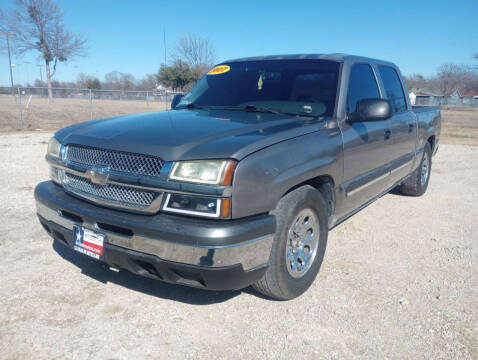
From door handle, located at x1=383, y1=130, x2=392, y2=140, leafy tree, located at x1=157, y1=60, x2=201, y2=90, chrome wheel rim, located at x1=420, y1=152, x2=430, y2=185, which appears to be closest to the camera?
door handle, located at x1=383, y1=130, x2=392, y2=140

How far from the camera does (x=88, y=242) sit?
2.60 metres

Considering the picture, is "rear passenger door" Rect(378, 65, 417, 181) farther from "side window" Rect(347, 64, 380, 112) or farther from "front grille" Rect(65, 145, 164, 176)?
"front grille" Rect(65, 145, 164, 176)

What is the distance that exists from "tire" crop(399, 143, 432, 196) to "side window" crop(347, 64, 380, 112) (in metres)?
2.13

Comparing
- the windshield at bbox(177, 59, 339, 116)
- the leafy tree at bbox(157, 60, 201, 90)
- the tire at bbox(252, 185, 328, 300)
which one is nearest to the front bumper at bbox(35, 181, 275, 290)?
the tire at bbox(252, 185, 328, 300)

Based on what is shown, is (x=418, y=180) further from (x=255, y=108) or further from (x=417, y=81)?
(x=417, y=81)

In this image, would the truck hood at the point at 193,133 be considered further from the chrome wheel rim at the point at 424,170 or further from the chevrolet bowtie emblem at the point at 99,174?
the chrome wheel rim at the point at 424,170

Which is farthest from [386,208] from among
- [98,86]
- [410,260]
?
[98,86]

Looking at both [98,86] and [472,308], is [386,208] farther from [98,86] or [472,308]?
[98,86]

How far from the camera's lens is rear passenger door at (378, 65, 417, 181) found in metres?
4.48

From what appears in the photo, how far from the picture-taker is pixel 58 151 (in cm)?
304

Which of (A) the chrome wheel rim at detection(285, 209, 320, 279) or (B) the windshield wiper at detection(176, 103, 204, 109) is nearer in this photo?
(A) the chrome wheel rim at detection(285, 209, 320, 279)

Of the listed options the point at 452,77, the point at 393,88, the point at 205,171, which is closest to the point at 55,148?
the point at 205,171

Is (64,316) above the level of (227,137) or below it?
below

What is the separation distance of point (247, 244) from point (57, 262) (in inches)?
82.0
